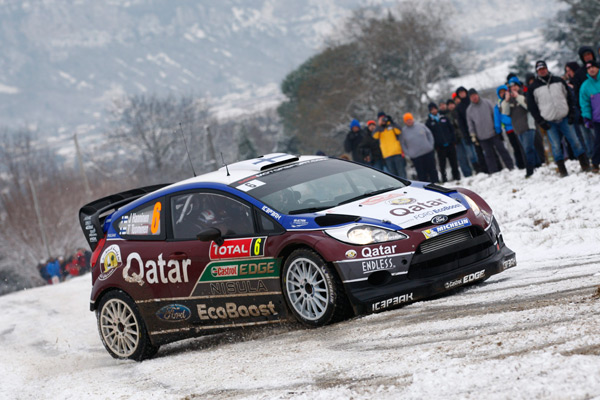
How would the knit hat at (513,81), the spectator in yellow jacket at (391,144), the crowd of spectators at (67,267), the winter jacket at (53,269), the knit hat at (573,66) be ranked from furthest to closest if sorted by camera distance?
1. the winter jacket at (53,269)
2. the crowd of spectators at (67,267)
3. the spectator in yellow jacket at (391,144)
4. the knit hat at (513,81)
5. the knit hat at (573,66)

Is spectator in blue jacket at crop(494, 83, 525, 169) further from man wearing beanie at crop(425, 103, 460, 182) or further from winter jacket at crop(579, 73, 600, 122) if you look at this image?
winter jacket at crop(579, 73, 600, 122)

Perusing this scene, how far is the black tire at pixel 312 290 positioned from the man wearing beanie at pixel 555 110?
307 inches

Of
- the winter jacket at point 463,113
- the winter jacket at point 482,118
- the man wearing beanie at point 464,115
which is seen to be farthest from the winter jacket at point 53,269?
the winter jacket at point 482,118

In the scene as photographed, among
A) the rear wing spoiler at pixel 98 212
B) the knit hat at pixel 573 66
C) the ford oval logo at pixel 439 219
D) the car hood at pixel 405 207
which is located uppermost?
the knit hat at pixel 573 66

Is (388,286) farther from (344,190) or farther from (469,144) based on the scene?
(469,144)

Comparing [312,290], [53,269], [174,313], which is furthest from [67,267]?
[312,290]

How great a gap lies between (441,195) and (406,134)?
10839 mm

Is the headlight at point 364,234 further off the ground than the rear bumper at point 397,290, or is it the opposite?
the headlight at point 364,234

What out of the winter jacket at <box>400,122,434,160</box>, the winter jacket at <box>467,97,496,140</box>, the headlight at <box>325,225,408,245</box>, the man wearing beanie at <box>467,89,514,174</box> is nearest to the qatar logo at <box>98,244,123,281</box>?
the headlight at <box>325,225,408,245</box>

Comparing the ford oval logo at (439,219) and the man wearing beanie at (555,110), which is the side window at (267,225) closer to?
the ford oval logo at (439,219)

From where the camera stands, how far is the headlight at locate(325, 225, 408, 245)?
7152 millimetres

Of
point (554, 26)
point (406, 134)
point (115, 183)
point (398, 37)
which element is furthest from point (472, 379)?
point (115, 183)

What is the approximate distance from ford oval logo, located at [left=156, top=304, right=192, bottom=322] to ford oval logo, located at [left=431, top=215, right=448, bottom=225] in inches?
101

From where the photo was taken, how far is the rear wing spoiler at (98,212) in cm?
934
